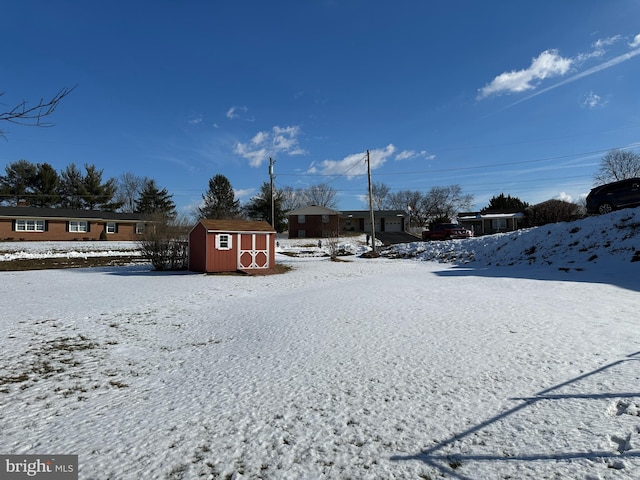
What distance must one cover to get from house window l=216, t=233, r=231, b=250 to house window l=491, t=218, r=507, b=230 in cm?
4327

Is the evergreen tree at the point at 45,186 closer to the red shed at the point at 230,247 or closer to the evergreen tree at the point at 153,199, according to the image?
the evergreen tree at the point at 153,199

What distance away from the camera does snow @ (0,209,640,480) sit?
114 inches

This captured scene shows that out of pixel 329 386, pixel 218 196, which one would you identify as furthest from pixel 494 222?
pixel 329 386

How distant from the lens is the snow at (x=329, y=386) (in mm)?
2893

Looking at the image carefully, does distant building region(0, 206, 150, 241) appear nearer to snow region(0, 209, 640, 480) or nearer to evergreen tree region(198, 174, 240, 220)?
evergreen tree region(198, 174, 240, 220)

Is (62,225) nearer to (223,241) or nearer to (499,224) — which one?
(223,241)

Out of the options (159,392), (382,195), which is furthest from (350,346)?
(382,195)

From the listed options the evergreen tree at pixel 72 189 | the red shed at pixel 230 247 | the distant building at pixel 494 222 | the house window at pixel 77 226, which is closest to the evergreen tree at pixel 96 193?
the evergreen tree at pixel 72 189

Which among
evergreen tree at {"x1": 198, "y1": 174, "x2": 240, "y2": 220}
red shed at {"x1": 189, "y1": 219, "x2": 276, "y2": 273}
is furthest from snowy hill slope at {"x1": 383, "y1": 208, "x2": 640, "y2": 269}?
evergreen tree at {"x1": 198, "y1": 174, "x2": 240, "y2": 220}

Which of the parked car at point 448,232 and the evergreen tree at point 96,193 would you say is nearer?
the parked car at point 448,232

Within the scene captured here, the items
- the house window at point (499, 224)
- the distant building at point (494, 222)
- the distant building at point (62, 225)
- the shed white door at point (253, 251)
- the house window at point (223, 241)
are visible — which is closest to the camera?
the house window at point (223, 241)

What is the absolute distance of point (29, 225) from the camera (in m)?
37.5

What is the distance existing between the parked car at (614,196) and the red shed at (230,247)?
19.2 meters

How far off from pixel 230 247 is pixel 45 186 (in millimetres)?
48230
